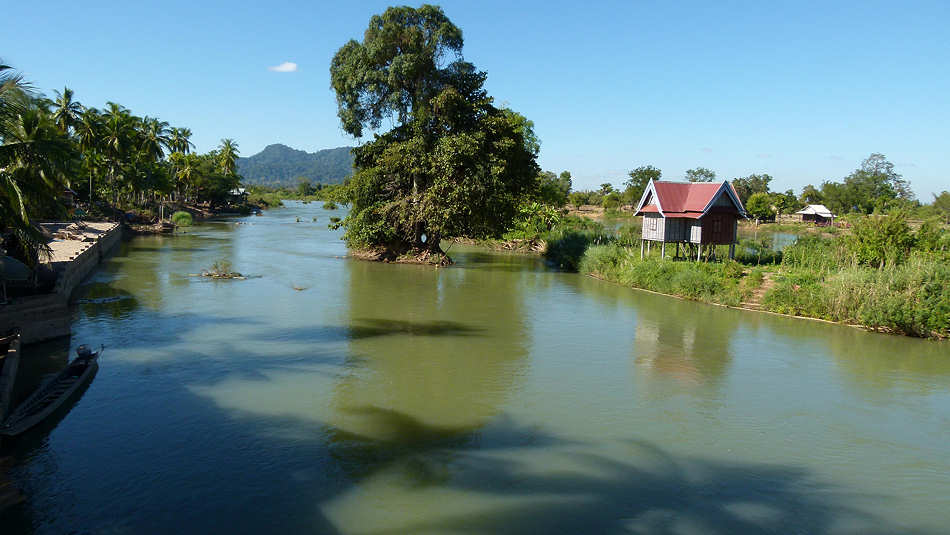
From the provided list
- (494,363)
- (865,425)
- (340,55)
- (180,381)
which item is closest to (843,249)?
(865,425)

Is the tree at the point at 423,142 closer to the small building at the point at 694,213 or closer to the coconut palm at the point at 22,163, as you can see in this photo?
the small building at the point at 694,213

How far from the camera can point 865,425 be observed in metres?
11.9

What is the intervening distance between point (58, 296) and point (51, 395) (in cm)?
598

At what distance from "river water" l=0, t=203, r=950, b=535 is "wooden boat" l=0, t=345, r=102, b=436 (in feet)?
0.99

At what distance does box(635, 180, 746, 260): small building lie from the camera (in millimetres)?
27266

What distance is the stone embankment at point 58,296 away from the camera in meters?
14.5

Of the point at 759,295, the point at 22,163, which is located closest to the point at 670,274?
the point at 759,295

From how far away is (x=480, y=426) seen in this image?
441 inches

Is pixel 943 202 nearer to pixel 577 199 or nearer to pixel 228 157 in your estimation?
pixel 577 199

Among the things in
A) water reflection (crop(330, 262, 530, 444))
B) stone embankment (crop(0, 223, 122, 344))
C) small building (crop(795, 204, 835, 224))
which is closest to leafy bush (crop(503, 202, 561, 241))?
water reflection (crop(330, 262, 530, 444))

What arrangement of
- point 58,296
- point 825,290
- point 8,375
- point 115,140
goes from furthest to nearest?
point 115,140
point 825,290
point 58,296
point 8,375

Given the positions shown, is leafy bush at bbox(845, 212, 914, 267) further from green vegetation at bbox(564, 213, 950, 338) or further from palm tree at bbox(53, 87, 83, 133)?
palm tree at bbox(53, 87, 83, 133)

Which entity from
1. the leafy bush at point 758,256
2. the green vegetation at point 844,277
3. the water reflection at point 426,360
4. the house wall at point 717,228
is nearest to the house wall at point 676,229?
the house wall at point 717,228

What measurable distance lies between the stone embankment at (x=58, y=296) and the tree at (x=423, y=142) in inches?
520
